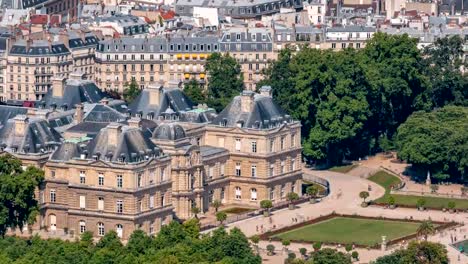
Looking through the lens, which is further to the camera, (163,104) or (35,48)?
(35,48)

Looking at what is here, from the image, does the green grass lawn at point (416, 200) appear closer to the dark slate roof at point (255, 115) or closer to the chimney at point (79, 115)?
the dark slate roof at point (255, 115)

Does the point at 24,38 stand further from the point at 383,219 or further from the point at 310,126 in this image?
the point at 383,219

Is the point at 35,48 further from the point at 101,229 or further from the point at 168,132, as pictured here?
the point at 101,229

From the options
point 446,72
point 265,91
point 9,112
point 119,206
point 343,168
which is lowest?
point 343,168

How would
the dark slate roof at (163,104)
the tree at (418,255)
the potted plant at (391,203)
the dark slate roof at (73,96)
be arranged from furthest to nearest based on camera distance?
the dark slate roof at (73,96) < the dark slate roof at (163,104) < the potted plant at (391,203) < the tree at (418,255)

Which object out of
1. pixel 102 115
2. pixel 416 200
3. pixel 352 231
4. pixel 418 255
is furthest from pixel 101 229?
pixel 416 200

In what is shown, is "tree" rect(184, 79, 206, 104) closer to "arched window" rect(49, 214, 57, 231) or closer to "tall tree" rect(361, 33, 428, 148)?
"tall tree" rect(361, 33, 428, 148)

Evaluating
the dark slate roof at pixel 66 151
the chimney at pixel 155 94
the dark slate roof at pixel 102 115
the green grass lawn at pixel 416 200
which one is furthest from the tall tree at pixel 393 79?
the dark slate roof at pixel 66 151

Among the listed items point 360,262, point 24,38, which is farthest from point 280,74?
point 360,262
